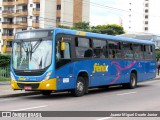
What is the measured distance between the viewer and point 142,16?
149m

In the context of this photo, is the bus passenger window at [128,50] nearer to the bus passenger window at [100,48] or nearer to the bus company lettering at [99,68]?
the bus passenger window at [100,48]

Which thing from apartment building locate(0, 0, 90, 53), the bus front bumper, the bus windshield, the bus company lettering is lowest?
the bus front bumper

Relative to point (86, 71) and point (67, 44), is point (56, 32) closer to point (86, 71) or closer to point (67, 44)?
point (67, 44)

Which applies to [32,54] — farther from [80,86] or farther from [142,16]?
[142,16]

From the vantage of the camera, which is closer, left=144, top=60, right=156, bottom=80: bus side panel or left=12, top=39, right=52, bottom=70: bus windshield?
left=12, top=39, right=52, bottom=70: bus windshield

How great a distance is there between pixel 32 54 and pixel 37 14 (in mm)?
68636

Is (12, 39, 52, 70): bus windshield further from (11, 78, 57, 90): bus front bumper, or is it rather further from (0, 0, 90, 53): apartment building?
(0, 0, 90, 53): apartment building

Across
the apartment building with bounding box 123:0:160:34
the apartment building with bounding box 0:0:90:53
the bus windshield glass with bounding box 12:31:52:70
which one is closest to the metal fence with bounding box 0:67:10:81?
the bus windshield glass with bounding box 12:31:52:70

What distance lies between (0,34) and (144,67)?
68.4 metres

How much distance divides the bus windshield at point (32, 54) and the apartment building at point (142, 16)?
127374mm

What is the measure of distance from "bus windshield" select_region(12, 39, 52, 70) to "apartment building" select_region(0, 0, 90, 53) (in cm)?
6597

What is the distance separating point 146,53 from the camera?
88.3 feet

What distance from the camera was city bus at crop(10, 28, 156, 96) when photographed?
56.4 ft

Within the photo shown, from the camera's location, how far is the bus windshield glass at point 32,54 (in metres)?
17.2
